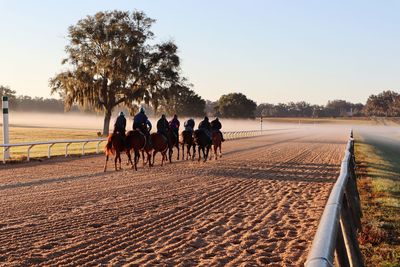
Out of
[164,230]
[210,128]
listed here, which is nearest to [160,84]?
[210,128]

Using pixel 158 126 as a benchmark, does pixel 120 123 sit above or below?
above

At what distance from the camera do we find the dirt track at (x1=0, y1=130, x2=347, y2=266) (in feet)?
20.3

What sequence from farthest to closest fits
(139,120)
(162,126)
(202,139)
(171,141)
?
1. (202,139)
2. (171,141)
3. (162,126)
4. (139,120)

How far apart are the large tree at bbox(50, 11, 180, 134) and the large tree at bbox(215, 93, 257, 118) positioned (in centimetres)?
7141

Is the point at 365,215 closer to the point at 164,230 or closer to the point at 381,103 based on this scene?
the point at 164,230

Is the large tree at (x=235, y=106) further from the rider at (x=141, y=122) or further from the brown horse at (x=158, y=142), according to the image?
the rider at (x=141, y=122)

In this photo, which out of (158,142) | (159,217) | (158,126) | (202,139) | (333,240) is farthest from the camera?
(202,139)

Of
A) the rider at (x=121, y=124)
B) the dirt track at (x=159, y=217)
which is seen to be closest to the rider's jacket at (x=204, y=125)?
the rider at (x=121, y=124)

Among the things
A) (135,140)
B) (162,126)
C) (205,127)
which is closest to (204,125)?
(205,127)

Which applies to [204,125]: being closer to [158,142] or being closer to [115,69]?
[158,142]

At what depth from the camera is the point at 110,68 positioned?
4175cm

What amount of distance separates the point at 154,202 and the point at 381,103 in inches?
7991

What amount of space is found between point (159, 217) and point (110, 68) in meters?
34.6

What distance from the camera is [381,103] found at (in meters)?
199
